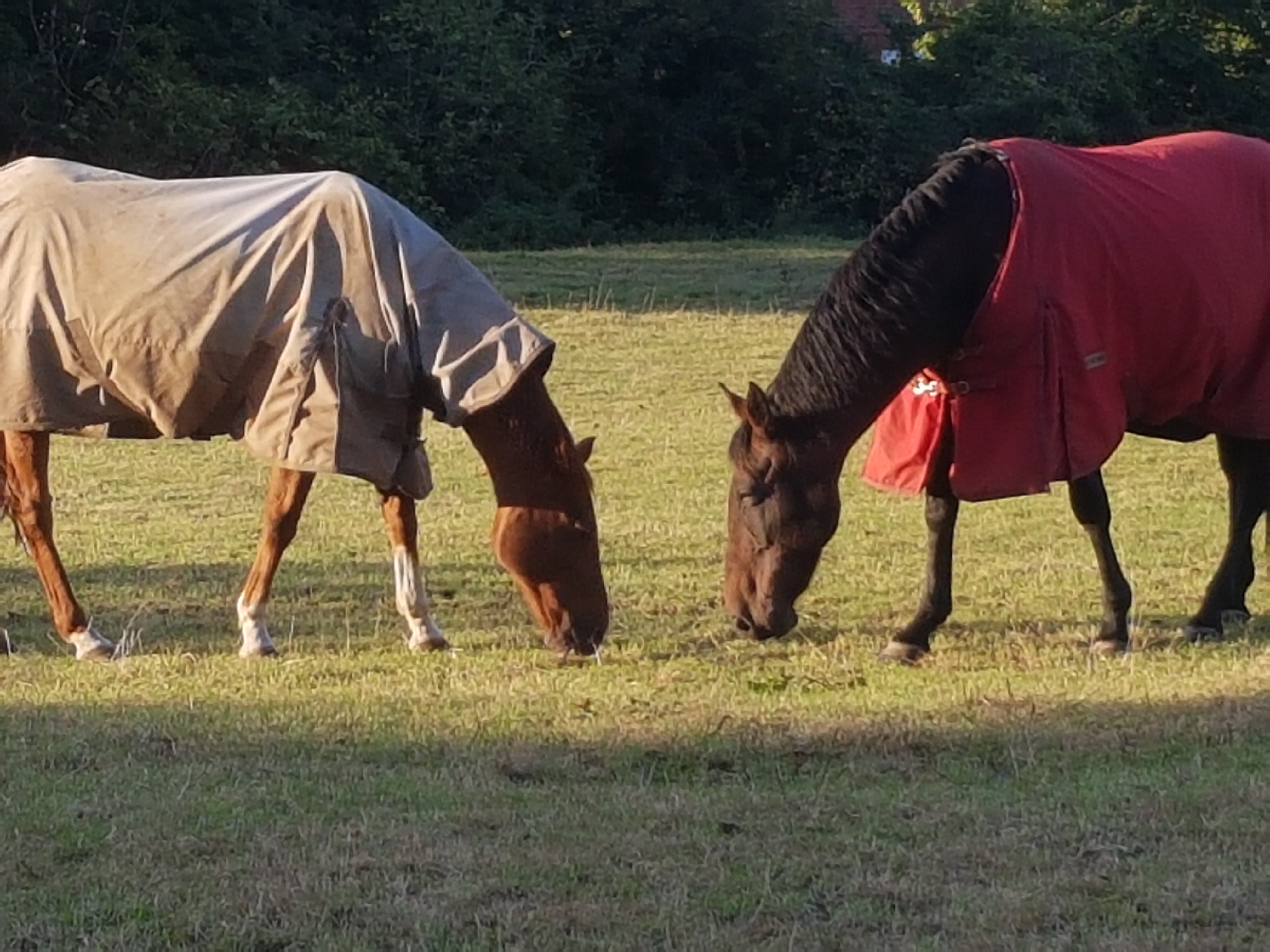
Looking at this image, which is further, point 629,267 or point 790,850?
point 629,267

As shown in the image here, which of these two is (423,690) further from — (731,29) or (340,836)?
(731,29)

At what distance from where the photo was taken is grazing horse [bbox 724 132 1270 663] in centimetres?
694

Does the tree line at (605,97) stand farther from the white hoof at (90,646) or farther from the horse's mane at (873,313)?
the horse's mane at (873,313)

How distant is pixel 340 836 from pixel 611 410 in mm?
10787

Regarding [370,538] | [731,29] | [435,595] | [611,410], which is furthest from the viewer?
[731,29]

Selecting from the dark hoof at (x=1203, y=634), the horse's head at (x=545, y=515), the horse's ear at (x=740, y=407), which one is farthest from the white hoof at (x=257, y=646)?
the dark hoof at (x=1203, y=634)

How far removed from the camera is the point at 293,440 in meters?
7.11

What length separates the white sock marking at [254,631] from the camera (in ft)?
24.5

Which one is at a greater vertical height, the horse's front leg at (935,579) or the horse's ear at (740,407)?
the horse's ear at (740,407)

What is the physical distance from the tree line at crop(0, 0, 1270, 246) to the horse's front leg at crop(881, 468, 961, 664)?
869 inches

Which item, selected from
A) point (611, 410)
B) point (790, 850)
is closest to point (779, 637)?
point (790, 850)

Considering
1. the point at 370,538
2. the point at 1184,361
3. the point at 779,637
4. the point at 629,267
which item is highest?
the point at 1184,361

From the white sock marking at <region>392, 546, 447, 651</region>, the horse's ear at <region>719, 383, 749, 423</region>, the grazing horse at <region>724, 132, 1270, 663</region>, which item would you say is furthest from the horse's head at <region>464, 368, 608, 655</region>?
the horse's ear at <region>719, 383, 749, 423</region>

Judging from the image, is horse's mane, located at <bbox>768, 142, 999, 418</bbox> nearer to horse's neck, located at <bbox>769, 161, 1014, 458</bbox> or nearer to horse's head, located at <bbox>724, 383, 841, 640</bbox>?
horse's neck, located at <bbox>769, 161, 1014, 458</bbox>
